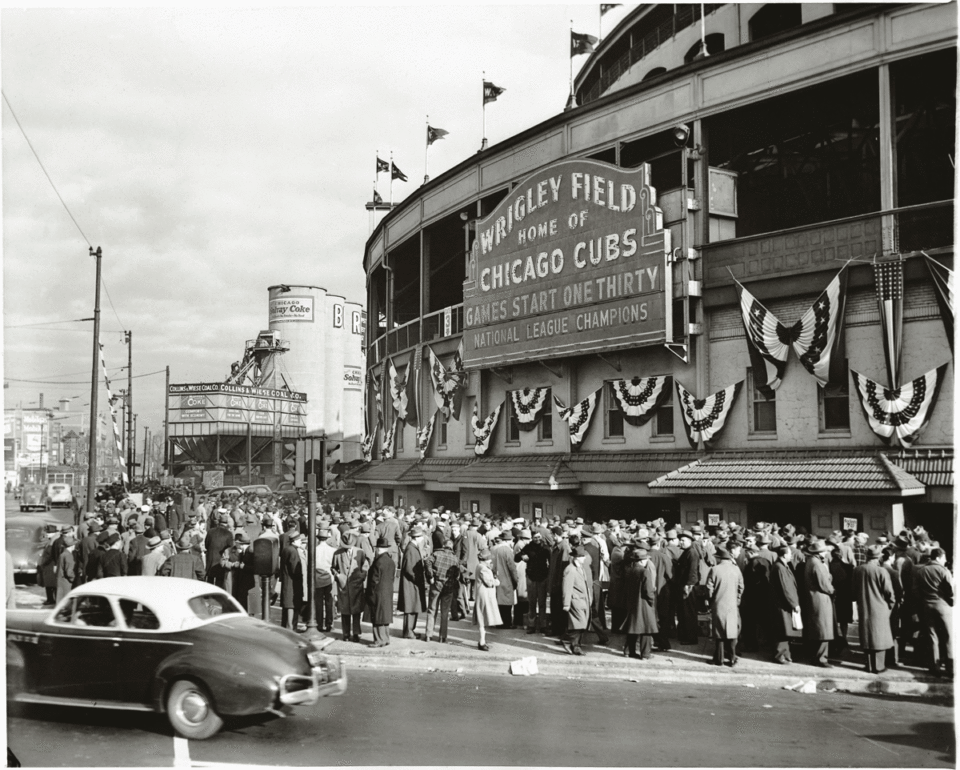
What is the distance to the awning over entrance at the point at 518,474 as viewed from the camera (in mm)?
26094

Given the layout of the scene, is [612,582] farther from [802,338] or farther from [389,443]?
[389,443]

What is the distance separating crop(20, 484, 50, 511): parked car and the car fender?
3412 cm

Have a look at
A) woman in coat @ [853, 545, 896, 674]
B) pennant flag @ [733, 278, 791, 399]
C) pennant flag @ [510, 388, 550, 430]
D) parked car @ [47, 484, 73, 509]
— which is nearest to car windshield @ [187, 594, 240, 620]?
woman in coat @ [853, 545, 896, 674]

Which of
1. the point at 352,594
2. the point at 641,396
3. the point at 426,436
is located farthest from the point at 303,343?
the point at 352,594

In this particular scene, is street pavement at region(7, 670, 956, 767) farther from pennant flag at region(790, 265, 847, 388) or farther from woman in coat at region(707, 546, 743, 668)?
pennant flag at region(790, 265, 847, 388)

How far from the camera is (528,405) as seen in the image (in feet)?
94.0

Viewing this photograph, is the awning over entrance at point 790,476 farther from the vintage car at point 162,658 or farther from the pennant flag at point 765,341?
the vintage car at point 162,658

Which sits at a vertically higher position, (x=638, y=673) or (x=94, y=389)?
(x=94, y=389)

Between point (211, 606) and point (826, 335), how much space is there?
15079mm

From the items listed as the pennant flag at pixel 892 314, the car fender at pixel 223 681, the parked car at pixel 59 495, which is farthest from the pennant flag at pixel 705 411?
the parked car at pixel 59 495

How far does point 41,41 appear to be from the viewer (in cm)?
1150

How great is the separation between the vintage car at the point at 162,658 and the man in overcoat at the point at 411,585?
4847mm

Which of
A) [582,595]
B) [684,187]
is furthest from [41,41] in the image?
[684,187]

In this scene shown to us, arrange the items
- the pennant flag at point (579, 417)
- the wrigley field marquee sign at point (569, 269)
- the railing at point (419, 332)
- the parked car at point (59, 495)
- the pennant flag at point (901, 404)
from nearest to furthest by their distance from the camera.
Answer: the pennant flag at point (901, 404), the wrigley field marquee sign at point (569, 269), the pennant flag at point (579, 417), the railing at point (419, 332), the parked car at point (59, 495)
